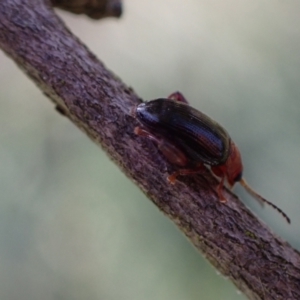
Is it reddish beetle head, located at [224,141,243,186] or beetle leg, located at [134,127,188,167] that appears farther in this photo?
reddish beetle head, located at [224,141,243,186]

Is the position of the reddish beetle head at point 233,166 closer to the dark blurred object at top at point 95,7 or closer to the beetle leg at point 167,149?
the beetle leg at point 167,149

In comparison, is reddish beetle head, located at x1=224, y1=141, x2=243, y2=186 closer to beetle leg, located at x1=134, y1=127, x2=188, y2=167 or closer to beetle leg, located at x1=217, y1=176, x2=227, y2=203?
beetle leg, located at x1=217, y1=176, x2=227, y2=203

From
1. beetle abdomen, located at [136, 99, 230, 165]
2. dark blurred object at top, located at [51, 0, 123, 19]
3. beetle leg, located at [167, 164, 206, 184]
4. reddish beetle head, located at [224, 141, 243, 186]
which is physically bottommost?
beetle leg, located at [167, 164, 206, 184]

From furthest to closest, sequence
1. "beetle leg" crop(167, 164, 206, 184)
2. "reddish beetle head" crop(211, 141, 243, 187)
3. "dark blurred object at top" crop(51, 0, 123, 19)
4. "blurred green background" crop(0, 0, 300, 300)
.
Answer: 1. "blurred green background" crop(0, 0, 300, 300)
2. "dark blurred object at top" crop(51, 0, 123, 19)
3. "reddish beetle head" crop(211, 141, 243, 187)
4. "beetle leg" crop(167, 164, 206, 184)

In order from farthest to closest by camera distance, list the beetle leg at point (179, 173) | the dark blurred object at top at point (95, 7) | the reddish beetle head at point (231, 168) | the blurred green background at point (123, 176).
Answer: the blurred green background at point (123, 176) → the dark blurred object at top at point (95, 7) → the reddish beetle head at point (231, 168) → the beetle leg at point (179, 173)

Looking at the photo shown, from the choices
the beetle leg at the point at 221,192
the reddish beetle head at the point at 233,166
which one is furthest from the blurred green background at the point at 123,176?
the beetle leg at the point at 221,192

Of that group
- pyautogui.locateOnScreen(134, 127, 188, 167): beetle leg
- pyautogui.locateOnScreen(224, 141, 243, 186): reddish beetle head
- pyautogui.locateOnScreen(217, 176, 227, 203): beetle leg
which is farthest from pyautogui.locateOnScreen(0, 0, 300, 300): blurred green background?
pyautogui.locateOnScreen(134, 127, 188, 167): beetle leg

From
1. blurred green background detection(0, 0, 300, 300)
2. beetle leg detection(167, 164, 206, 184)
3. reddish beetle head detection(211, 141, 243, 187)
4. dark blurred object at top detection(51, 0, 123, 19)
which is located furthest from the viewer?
blurred green background detection(0, 0, 300, 300)

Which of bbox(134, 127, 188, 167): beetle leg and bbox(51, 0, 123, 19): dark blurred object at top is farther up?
bbox(51, 0, 123, 19): dark blurred object at top

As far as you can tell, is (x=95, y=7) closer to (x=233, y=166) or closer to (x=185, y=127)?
(x=185, y=127)
